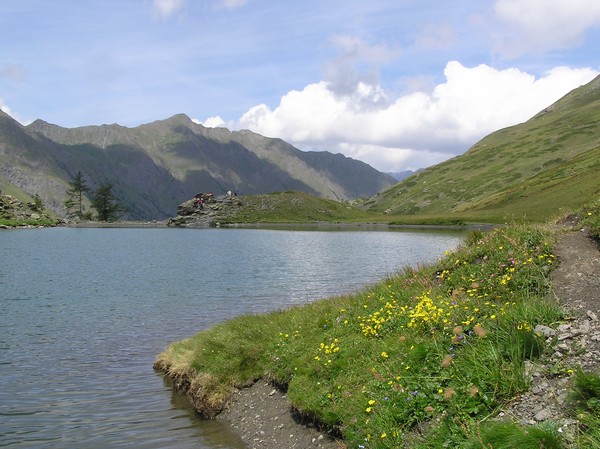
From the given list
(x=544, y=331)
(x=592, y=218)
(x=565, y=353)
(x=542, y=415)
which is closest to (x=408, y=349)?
(x=544, y=331)

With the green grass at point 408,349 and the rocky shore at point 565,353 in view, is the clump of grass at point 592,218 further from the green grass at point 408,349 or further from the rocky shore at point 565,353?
the rocky shore at point 565,353

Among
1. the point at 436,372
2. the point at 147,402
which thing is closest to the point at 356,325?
the point at 436,372

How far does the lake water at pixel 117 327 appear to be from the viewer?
56.1 feet

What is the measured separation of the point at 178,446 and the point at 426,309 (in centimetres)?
929

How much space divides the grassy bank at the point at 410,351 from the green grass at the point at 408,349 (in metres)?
0.04

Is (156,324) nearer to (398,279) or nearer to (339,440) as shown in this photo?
(398,279)

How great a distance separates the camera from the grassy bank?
1054 cm

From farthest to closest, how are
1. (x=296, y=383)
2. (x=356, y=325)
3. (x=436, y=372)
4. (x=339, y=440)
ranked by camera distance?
(x=356, y=325), (x=296, y=383), (x=339, y=440), (x=436, y=372)

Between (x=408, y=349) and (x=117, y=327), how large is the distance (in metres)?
23.8

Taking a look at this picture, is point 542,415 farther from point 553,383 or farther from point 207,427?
point 207,427

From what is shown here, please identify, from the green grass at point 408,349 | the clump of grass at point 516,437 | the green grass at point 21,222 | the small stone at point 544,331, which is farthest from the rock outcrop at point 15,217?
the clump of grass at point 516,437

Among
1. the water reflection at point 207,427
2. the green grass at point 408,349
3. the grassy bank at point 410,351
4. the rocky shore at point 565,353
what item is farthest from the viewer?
the water reflection at point 207,427

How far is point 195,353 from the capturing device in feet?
70.9

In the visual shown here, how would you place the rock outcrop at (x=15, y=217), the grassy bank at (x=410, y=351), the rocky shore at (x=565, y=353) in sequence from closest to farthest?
the rocky shore at (x=565, y=353) < the grassy bank at (x=410, y=351) < the rock outcrop at (x=15, y=217)
